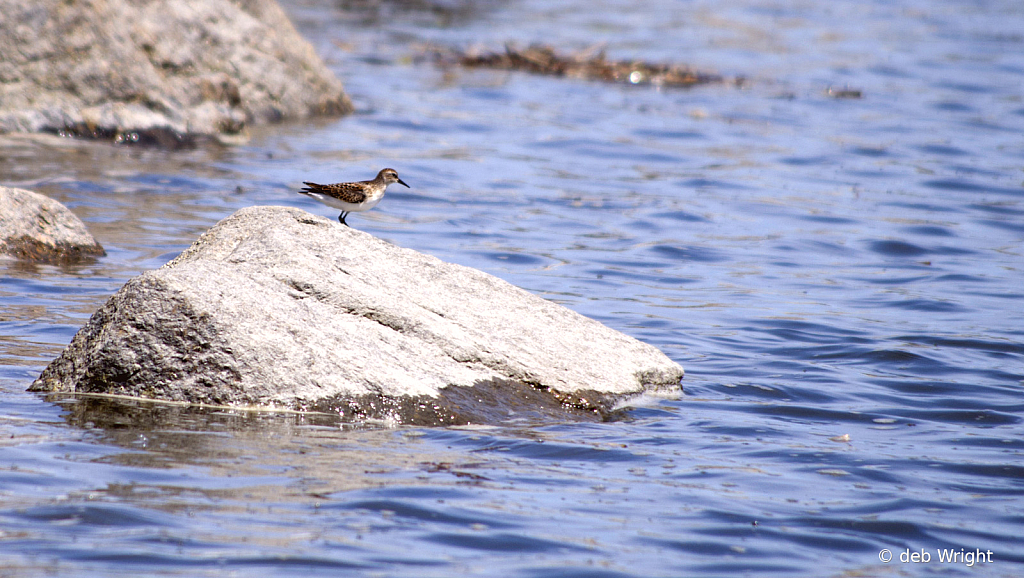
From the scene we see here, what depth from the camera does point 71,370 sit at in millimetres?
5680

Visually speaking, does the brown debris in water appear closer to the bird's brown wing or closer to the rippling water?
the rippling water

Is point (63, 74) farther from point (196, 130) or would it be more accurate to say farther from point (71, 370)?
point (71, 370)

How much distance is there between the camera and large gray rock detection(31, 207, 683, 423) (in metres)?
5.50

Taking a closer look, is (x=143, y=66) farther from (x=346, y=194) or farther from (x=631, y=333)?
(x=631, y=333)

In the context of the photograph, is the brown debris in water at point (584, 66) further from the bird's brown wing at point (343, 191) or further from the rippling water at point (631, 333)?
the bird's brown wing at point (343, 191)

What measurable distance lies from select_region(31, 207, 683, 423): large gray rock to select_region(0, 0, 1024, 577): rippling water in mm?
197

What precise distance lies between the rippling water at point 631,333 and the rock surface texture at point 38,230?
25 centimetres

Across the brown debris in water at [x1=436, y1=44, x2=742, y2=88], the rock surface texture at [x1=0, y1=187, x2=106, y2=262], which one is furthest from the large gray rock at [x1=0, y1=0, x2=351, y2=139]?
the brown debris in water at [x1=436, y1=44, x2=742, y2=88]

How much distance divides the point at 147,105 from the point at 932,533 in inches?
432

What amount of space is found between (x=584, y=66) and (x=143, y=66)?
29.9 feet

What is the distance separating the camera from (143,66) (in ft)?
42.4

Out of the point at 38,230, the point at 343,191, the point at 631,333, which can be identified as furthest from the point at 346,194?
the point at 38,230

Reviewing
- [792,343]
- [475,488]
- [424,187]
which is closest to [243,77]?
[424,187]

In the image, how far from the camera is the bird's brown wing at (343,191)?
7.53 metres
